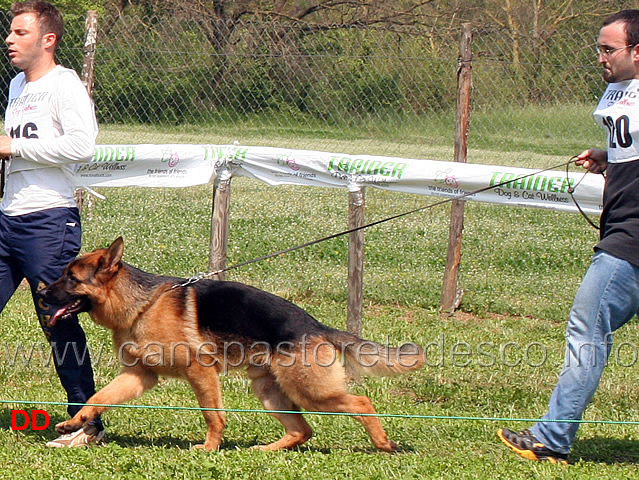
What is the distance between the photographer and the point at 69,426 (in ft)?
14.1

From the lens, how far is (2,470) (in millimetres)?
3910

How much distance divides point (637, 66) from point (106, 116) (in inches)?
282

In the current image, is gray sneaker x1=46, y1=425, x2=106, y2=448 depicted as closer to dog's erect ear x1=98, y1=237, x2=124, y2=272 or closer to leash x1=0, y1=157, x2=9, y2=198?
dog's erect ear x1=98, y1=237, x2=124, y2=272

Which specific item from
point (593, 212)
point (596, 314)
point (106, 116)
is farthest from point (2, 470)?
Result: point (106, 116)

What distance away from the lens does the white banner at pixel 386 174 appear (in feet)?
22.4

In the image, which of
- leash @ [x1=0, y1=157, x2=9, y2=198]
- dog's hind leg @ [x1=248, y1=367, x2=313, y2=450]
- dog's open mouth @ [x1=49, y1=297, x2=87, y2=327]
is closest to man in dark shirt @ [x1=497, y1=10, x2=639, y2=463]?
dog's hind leg @ [x1=248, y1=367, x2=313, y2=450]

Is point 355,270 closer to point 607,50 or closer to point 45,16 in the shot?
point 607,50

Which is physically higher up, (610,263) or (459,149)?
(459,149)

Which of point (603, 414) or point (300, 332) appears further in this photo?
point (603, 414)

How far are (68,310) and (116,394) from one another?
50 centimetres

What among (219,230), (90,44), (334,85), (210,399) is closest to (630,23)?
(210,399)

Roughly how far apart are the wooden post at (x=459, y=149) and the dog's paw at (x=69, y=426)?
437 centimetres

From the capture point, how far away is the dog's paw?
4.29 metres

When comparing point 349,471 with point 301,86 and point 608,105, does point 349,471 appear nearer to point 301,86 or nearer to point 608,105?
point 608,105
